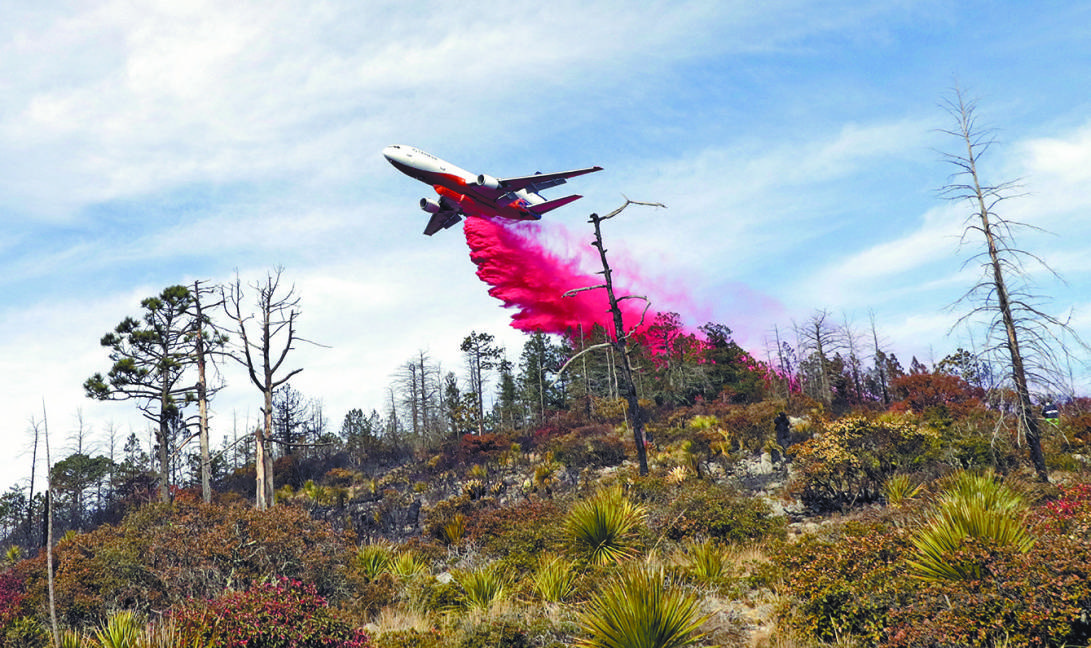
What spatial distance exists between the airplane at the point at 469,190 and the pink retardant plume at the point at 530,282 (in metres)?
13.6

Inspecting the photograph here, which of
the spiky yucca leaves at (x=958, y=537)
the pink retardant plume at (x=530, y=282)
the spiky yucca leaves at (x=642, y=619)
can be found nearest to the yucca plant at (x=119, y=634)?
the spiky yucca leaves at (x=642, y=619)

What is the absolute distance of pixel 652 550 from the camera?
508 inches

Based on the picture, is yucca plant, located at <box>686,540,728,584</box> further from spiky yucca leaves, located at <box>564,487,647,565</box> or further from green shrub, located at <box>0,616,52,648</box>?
green shrub, located at <box>0,616,52,648</box>

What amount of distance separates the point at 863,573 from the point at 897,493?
25.1ft

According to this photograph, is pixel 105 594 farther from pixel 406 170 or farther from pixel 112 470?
pixel 112 470

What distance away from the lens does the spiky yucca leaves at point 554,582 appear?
11.0 m

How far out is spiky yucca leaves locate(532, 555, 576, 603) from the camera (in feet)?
36.0

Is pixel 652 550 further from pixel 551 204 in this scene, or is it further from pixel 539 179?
pixel 551 204

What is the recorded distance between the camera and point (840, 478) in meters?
16.9

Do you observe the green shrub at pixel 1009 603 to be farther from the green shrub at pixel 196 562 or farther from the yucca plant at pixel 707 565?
the green shrub at pixel 196 562

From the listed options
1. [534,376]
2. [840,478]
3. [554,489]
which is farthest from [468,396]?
[840,478]

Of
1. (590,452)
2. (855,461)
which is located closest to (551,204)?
(590,452)

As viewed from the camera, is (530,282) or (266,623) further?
(530,282)

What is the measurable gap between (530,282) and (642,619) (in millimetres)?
44495
